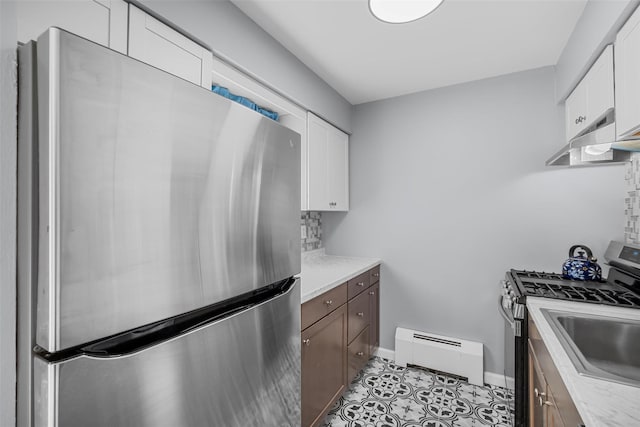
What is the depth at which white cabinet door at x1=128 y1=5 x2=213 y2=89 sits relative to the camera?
1.04 metres

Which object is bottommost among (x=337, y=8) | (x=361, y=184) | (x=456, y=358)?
(x=456, y=358)

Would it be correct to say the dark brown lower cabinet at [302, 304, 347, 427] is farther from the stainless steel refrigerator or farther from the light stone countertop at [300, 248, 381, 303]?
the stainless steel refrigerator

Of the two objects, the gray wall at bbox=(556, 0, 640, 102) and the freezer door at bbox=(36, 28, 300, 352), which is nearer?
the freezer door at bbox=(36, 28, 300, 352)

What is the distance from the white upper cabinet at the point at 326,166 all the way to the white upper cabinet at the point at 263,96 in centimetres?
6

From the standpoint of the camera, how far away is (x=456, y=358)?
2301mm

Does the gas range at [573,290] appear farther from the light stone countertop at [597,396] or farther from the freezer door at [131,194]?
the freezer door at [131,194]

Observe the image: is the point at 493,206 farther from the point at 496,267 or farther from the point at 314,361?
the point at 314,361

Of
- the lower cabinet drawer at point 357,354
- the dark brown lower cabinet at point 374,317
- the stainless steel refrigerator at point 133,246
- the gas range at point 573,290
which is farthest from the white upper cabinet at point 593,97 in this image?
the lower cabinet drawer at point 357,354

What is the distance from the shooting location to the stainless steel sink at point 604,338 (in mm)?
1156

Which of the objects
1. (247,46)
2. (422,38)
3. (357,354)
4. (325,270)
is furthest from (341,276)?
(422,38)

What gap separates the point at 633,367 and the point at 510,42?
1822mm

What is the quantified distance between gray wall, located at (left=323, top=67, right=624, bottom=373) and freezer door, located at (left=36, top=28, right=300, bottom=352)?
2024mm

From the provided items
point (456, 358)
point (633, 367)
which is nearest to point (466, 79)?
point (633, 367)

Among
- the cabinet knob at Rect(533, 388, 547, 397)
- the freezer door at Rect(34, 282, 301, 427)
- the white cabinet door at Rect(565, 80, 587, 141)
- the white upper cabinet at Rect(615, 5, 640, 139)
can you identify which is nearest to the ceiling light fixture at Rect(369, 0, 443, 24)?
the white upper cabinet at Rect(615, 5, 640, 139)
